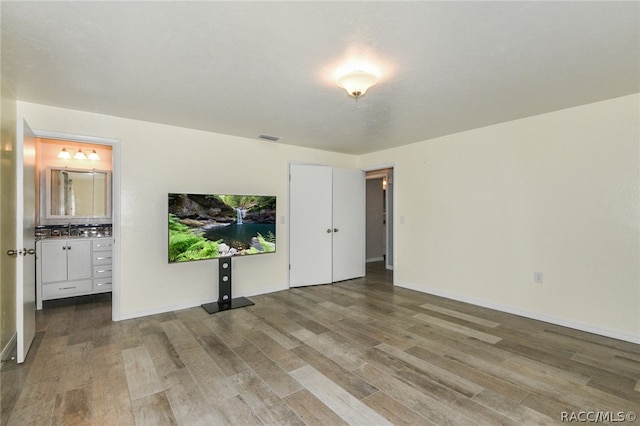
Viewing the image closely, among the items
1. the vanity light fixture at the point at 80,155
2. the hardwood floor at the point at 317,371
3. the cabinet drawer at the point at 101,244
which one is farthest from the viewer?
the vanity light fixture at the point at 80,155

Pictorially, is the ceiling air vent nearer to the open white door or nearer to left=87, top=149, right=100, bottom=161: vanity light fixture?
the open white door

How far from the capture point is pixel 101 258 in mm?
4324

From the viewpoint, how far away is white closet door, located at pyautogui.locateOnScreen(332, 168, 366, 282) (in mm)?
5328

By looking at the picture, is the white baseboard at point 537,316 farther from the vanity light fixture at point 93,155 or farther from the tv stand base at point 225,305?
the vanity light fixture at point 93,155

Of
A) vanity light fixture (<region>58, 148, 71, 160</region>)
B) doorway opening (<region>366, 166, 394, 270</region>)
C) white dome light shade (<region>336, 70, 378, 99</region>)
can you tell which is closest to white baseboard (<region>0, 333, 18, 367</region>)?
vanity light fixture (<region>58, 148, 71, 160</region>)

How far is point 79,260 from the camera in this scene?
4180 mm

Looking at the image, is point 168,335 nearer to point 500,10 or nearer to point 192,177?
point 192,177

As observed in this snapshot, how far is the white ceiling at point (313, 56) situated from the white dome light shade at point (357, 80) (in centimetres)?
10

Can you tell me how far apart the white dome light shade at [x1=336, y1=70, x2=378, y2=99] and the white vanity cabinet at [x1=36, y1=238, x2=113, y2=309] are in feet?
13.4

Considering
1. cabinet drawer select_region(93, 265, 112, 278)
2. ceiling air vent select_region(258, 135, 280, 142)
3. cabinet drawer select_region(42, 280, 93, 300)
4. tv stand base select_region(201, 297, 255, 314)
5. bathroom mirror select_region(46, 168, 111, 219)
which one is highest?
ceiling air vent select_region(258, 135, 280, 142)

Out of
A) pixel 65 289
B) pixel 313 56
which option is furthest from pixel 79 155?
pixel 313 56

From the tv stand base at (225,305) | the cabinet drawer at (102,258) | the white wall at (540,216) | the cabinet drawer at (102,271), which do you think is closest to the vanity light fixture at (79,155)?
the cabinet drawer at (102,258)

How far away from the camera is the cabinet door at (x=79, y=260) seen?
4.12 meters

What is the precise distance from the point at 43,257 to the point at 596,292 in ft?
21.4
